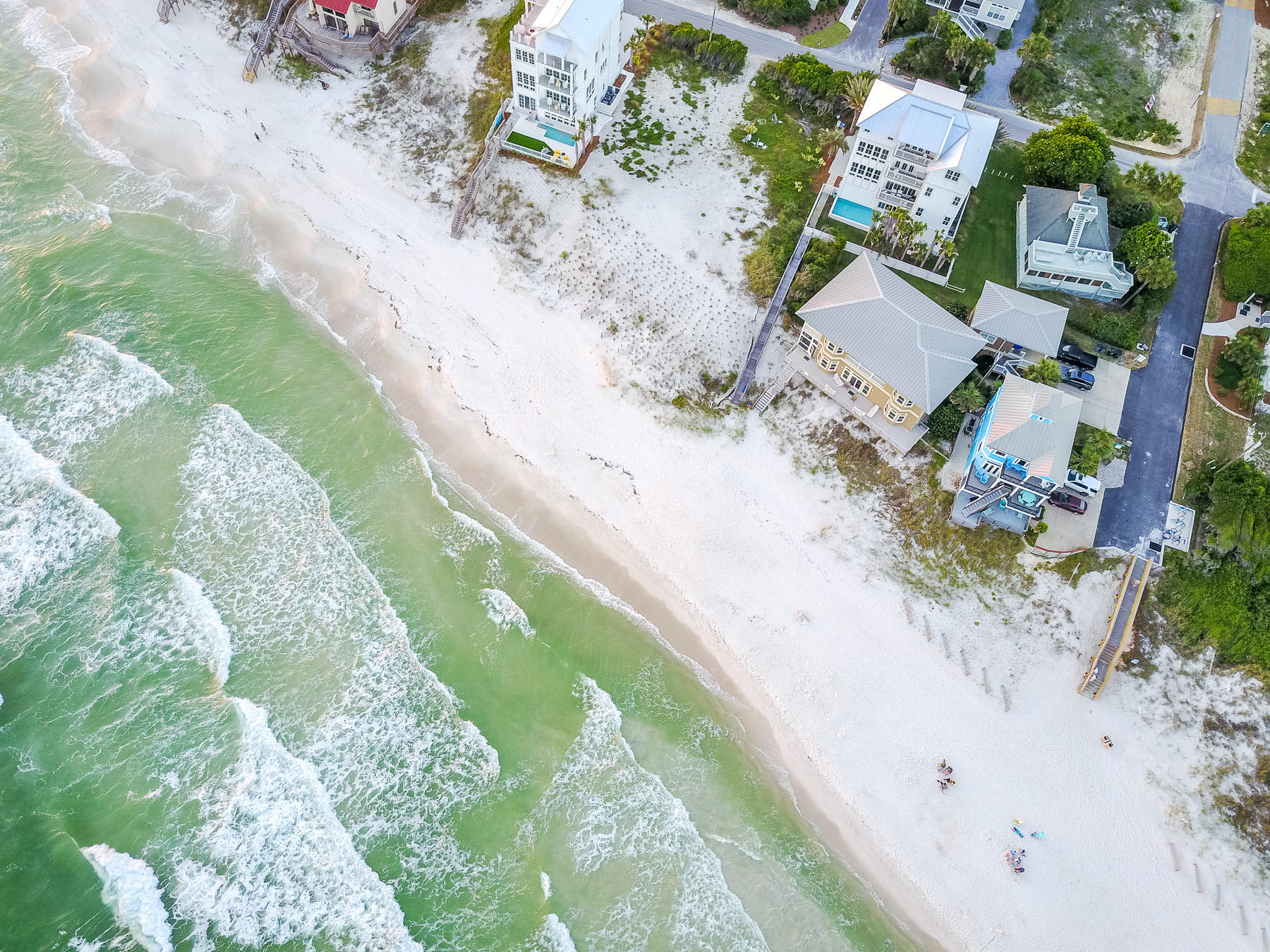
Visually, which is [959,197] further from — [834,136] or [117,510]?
[117,510]

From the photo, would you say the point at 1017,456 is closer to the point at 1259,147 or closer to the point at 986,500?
the point at 986,500

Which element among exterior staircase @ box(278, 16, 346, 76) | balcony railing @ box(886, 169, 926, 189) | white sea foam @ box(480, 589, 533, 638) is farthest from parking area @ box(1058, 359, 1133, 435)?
exterior staircase @ box(278, 16, 346, 76)

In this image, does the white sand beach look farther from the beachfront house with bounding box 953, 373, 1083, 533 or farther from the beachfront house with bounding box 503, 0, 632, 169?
the beachfront house with bounding box 953, 373, 1083, 533

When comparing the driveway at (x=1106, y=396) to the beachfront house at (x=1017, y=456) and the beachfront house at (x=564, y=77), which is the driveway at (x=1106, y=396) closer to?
the beachfront house at (x=1017, y=456)

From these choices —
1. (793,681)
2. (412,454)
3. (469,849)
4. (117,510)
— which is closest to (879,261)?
(793,681)

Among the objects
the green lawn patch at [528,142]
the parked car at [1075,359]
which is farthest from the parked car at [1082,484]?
the green lawn patch at [528,142]

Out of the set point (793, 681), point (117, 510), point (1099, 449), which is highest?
point (1099, 449)
